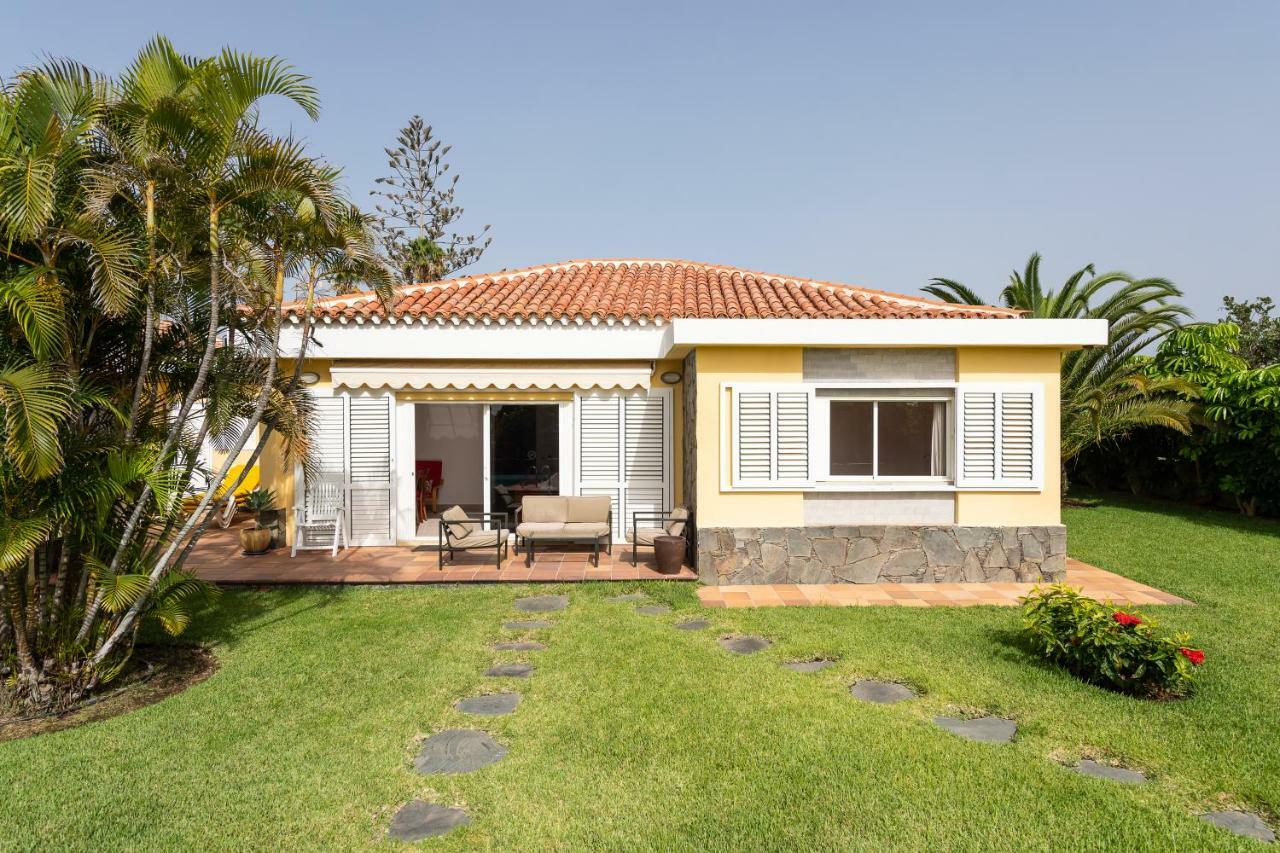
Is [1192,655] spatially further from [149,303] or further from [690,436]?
[149,303]

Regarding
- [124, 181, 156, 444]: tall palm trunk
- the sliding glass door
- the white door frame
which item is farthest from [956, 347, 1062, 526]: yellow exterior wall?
the sliding glass door

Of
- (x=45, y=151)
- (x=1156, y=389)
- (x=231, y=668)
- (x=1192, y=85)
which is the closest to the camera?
(x=45, y=151)

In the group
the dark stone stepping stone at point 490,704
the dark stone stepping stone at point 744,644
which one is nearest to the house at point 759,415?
the dark stone stepping stone at point 744,644

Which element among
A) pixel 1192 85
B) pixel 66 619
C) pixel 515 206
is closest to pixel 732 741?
pixel 66 619

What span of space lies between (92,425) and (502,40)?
16.4 meters

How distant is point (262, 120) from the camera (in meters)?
8.99

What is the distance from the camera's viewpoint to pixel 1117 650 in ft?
28.0

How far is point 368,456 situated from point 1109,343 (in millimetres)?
26038

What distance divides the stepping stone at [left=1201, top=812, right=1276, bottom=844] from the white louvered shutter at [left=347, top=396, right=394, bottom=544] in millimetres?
16158

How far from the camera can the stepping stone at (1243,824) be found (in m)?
5.53

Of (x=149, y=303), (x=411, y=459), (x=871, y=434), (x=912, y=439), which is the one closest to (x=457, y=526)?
(x=411, y=459)

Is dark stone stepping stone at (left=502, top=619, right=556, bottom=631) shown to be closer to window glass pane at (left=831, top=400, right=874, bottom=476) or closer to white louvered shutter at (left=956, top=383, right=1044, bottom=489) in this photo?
window glass pane at (left=831, top=400, right=874, bottom=476)

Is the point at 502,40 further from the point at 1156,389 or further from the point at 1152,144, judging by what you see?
the point at 1156,389

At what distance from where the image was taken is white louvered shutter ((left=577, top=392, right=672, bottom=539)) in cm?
1767
